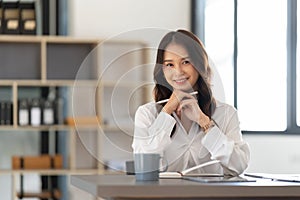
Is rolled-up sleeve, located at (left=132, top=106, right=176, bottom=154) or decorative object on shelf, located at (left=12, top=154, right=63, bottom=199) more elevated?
rolled-up sleeve, located at (left=132, top=106, right=176, bottom=154)

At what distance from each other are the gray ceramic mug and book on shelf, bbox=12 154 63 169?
3.41 meters

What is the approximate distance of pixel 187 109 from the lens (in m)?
2.47

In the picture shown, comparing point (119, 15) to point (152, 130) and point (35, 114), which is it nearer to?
point (35, 114)

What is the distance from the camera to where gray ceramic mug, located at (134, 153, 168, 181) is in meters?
2.29

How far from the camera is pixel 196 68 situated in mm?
2457

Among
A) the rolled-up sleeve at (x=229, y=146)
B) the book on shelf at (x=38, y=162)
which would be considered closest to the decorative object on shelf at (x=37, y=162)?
the book on shelf at (x=38, y=162)

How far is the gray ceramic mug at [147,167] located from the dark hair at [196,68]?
0.86 feet

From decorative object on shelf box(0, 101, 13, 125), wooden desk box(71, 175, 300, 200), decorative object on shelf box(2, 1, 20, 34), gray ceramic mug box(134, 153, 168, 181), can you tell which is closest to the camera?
wooden desk box(71, 175, 300, 200)

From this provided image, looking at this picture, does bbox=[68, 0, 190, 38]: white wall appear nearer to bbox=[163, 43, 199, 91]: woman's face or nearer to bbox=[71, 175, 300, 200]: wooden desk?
bbox=[163, 43, 199, 91]: woman's face

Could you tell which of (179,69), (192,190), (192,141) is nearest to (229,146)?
(192,141)

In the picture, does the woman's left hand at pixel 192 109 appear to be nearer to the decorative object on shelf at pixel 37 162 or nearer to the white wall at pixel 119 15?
the decorative object on shelf at pixel 37 162

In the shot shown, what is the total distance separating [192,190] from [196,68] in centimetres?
52

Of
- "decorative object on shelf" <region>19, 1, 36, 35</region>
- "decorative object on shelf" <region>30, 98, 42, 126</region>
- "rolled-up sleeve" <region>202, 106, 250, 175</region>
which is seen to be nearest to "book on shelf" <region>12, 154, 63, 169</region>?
"decorative object on shelf" <region>30, 98, 42, 126</region>

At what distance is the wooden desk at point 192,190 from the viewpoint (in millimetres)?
2059
